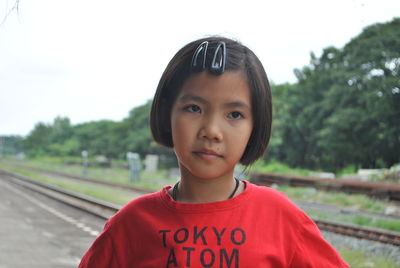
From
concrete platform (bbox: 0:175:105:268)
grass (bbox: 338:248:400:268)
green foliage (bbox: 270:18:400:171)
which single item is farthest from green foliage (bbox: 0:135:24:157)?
grass (bbox: 338:248:400:268)

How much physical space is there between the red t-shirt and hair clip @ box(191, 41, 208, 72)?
0.41 meters

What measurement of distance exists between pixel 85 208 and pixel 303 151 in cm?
2114

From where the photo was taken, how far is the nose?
4.35ft

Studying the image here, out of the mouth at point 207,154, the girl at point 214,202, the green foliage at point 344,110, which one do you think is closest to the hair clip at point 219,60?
the girl at point 214,202

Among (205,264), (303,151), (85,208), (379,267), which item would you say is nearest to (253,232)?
(205,264)

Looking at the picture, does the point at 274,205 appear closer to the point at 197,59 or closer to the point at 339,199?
the point at 197,59

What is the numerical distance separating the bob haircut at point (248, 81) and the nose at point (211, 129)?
0.52 ft

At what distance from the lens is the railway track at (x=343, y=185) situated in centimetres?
1223

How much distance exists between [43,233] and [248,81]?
22.7 feet

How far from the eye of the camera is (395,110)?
13.9 m

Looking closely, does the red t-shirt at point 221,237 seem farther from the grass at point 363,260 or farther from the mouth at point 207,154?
the grass at point 363,260

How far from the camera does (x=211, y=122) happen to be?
4.39 feet

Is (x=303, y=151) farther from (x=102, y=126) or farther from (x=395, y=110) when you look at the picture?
(x=102, y=126)

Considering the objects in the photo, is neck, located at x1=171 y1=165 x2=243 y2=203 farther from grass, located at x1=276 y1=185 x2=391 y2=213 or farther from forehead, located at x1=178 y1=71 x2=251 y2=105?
grass, located at x1=276 y1=185 x2=391 y2=213
